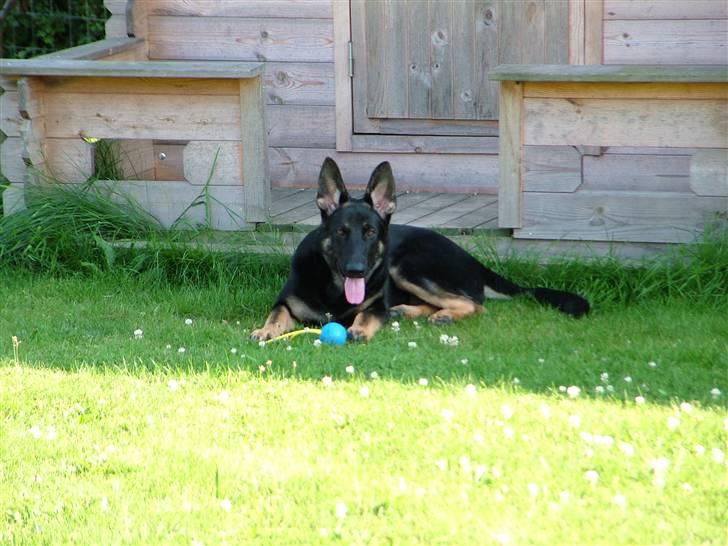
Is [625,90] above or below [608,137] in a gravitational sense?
above

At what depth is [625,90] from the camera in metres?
6.52

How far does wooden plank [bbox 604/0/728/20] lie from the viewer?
781 centimetres

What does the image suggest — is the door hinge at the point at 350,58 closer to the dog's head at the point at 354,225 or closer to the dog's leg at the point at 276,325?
the dog's head at the point at 354,225

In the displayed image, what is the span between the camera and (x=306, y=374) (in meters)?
5.12

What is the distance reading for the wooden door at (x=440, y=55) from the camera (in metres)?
8.18

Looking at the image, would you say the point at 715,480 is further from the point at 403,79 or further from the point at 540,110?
the point at 403,79

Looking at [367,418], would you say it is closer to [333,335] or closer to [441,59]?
[333,335]

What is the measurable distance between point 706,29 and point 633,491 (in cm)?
490

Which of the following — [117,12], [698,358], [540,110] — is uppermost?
[117,12]

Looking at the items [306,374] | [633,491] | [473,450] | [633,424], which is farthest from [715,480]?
[306,374]

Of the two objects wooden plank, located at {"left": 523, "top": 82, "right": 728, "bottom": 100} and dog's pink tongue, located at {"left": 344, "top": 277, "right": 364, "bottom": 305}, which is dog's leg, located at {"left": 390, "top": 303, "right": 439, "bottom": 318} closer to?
dog's pink tongue, located at {"left": 344, "top": 277, "right": 364, "bottom": 305}

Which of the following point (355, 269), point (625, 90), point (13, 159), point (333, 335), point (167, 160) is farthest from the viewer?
point (167, 160)

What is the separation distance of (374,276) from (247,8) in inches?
124

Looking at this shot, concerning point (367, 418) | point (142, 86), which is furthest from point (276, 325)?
point (142, 86)
